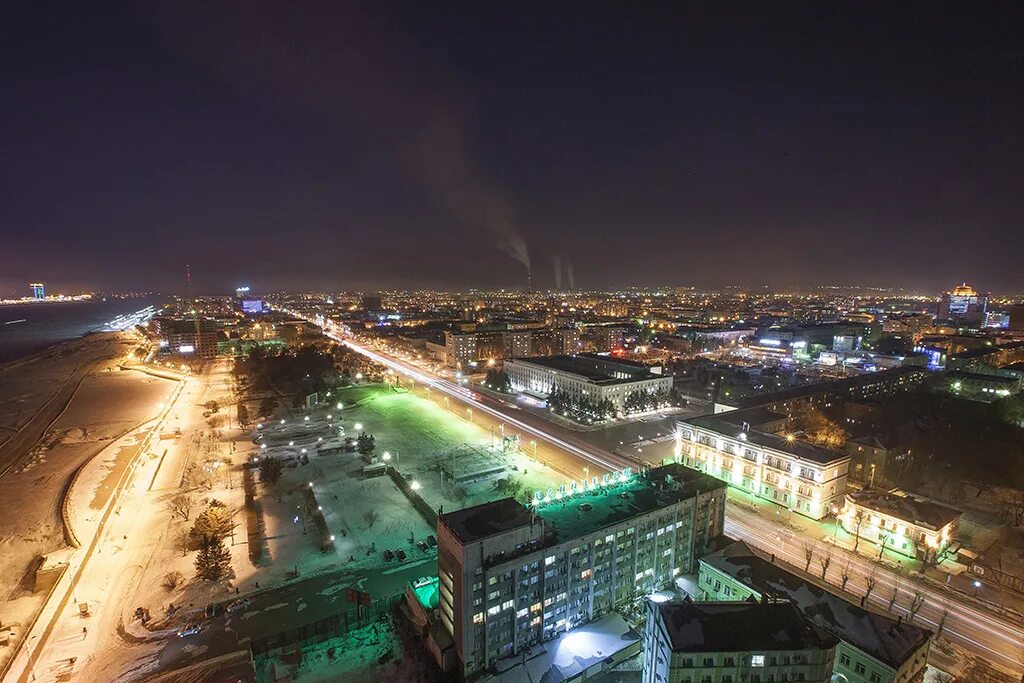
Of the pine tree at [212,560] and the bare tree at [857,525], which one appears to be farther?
the bare tree at [857,525]

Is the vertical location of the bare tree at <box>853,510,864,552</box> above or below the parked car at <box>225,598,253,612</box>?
above

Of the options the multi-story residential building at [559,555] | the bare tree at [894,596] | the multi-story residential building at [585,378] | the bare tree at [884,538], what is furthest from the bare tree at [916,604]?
the multi-story residential building at [585,378]

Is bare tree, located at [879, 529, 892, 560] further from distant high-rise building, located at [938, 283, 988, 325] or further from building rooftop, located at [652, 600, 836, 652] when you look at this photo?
distant high-rise building, located at [938, 283, 988, 325]

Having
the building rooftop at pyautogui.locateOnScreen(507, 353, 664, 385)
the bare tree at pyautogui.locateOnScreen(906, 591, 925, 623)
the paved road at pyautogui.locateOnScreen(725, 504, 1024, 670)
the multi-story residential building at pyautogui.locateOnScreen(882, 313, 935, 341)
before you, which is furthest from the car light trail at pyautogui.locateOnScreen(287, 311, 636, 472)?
the multi-story residential building at pyautogui.locateOnScreen(882, 313, 935, 341)

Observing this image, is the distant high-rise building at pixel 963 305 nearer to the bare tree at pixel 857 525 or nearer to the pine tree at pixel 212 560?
the bare tree at pixel 857 525

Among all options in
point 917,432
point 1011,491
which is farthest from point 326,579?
point 917,432

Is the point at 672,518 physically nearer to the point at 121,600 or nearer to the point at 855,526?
the point at 855,526
